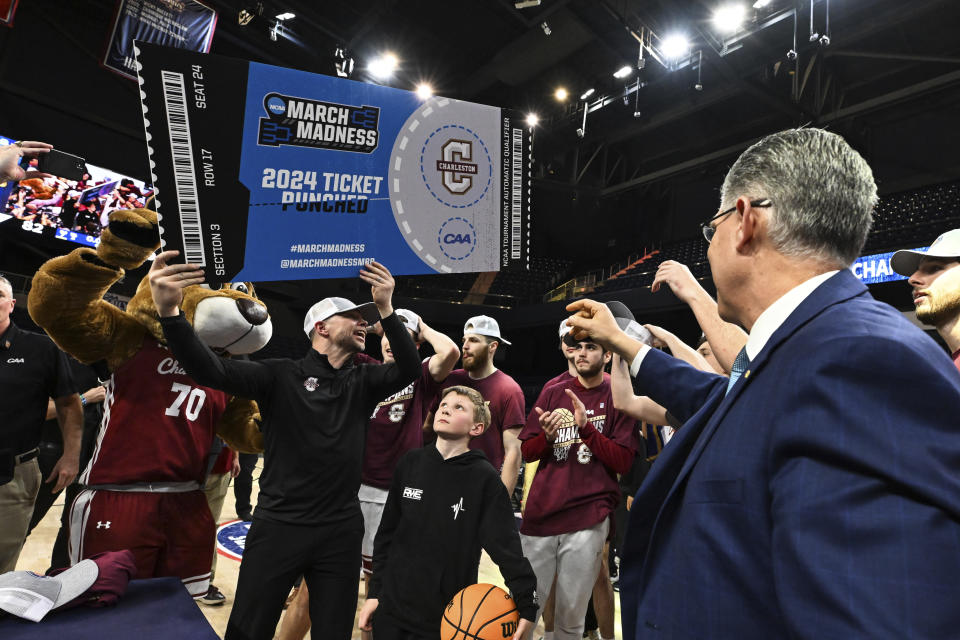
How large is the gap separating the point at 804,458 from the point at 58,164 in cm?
224

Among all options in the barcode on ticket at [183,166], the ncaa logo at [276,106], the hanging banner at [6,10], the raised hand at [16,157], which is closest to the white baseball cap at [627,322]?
the ncaa logo at [276,106]

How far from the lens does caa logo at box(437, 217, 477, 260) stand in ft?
6.98

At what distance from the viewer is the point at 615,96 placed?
12.4 m

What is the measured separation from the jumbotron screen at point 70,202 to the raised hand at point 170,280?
10.5 m

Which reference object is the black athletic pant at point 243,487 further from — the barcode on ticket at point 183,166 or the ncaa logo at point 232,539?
the barcode on ticket at point 183,166

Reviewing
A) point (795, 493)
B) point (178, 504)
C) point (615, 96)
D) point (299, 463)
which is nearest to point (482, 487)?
point (299, 463)

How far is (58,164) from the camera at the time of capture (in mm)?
1899

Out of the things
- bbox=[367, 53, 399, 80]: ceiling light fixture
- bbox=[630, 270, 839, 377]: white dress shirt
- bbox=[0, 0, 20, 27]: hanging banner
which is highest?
bbox=[367, 53, 399, 80]: ceiling light fixture

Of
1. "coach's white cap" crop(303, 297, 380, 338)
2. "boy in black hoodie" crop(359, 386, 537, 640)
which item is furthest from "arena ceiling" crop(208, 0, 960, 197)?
"boy in black hoodie" crop(359, 386, 537, 640)

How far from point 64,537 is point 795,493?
3.08 m

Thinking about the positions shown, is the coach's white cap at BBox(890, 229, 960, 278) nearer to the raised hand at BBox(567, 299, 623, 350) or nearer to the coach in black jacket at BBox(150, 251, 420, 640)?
the raised hand at BBox(567, 299, 623, 350)

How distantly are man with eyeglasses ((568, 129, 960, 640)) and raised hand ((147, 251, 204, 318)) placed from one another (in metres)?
1.42

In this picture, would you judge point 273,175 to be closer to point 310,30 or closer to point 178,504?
point 178,504

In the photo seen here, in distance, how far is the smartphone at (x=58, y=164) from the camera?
1900 mm
